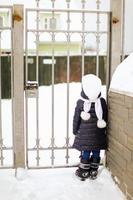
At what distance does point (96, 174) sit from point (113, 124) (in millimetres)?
627

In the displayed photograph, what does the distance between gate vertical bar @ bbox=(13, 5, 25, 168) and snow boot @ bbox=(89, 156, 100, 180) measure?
0.83 metres

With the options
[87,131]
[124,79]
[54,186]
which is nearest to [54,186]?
[54,186]

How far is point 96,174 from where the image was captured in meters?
3.96

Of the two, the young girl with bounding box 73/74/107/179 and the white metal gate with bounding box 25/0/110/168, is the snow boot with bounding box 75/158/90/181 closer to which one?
the young girl with bounding box 73/74/107/179

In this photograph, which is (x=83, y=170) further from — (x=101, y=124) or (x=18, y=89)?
(x=18, y=89)

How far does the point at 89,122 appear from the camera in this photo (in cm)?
390

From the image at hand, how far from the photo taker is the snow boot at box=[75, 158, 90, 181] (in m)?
3.94

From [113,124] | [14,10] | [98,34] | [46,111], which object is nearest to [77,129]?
[113,124]

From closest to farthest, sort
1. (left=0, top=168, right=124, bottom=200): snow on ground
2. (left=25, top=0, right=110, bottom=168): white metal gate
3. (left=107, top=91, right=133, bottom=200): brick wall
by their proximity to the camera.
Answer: (left=107, top=91, right=133, bottom=200): brick wall → (left=0, top=168, right=124, bottom=200): snow on ground → (left=25, top=0, right=110, bottom=168): white metal gate

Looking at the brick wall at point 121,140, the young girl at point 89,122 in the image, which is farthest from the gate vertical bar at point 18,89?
the brick wall at point 121,140

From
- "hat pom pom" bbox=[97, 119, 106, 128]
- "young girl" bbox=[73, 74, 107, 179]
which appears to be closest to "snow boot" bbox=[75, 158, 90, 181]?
"young girl" bbox=[73, 74, 107, 179]

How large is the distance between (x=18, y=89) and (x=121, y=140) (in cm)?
137

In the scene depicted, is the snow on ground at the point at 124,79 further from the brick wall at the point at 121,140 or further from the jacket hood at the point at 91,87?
the jacket hood at the point at 91,87

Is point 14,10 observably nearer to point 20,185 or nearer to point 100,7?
point 100,7
